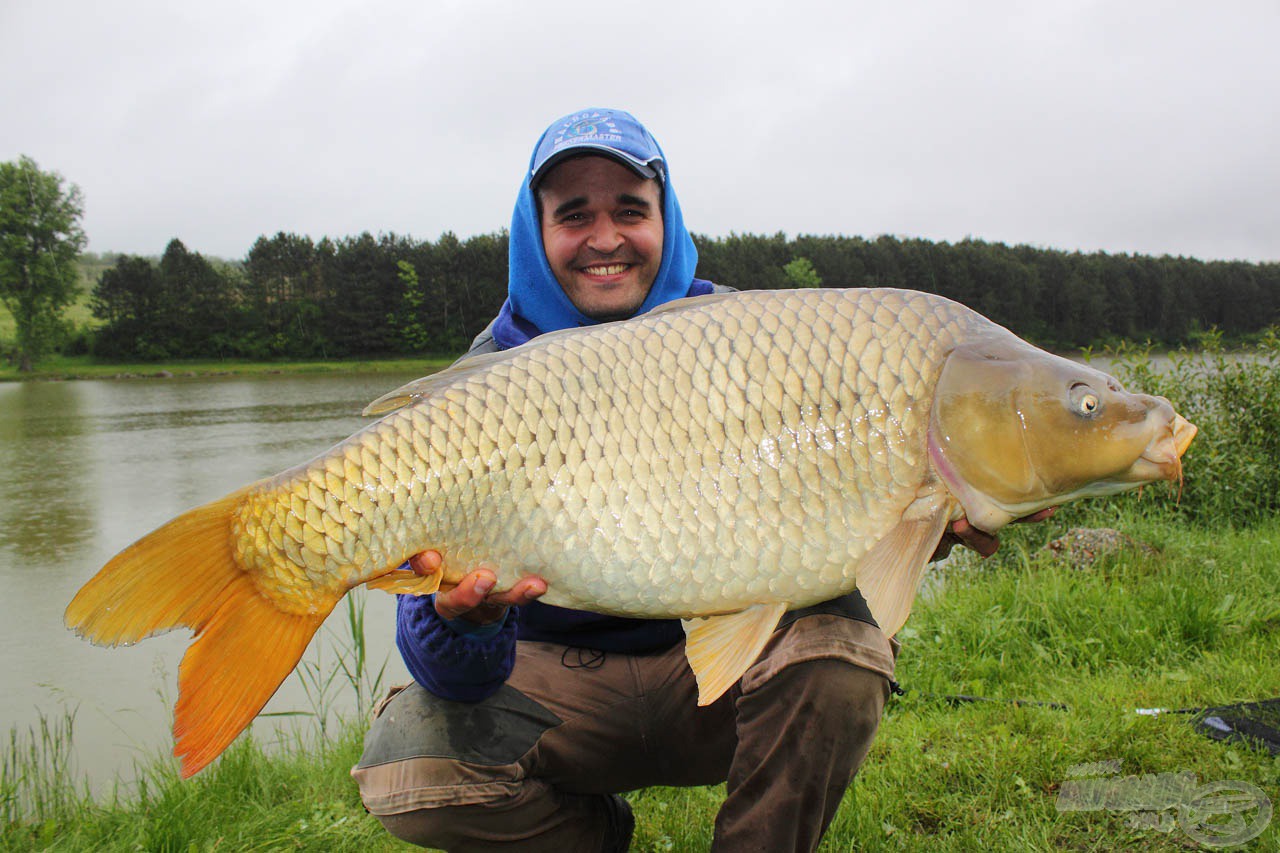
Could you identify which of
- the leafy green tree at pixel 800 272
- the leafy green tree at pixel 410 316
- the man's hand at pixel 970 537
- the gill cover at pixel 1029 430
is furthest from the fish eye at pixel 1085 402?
the leafy green tree at pixel 410 316

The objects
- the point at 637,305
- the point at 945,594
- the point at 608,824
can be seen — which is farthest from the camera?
the point at 945,594

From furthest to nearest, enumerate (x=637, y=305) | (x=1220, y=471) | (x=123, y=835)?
1. (x=1220, y=471)
2. (x=637, y=305)
3. (x=123, y=835)

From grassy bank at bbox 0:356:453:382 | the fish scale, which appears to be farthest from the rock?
grassy bank at bbox 0:356:453:382

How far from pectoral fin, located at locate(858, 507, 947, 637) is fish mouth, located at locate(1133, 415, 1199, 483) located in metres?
0.27

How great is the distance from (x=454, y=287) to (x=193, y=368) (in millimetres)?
8992

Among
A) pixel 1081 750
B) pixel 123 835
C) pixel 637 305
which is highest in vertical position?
pixel 637 305

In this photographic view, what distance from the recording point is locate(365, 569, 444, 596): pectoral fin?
3.88 ft

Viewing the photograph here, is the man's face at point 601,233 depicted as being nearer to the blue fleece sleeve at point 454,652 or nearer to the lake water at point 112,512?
the blue fleece sleeve at point 454,652

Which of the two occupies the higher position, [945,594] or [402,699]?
[402,699]

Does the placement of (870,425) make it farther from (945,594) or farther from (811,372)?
(945,594)

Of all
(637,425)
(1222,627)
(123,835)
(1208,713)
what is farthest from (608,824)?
(1222,627)

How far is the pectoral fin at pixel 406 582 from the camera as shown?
1.18 m

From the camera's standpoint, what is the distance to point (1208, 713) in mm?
1889

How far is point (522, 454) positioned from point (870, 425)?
1.53ft
